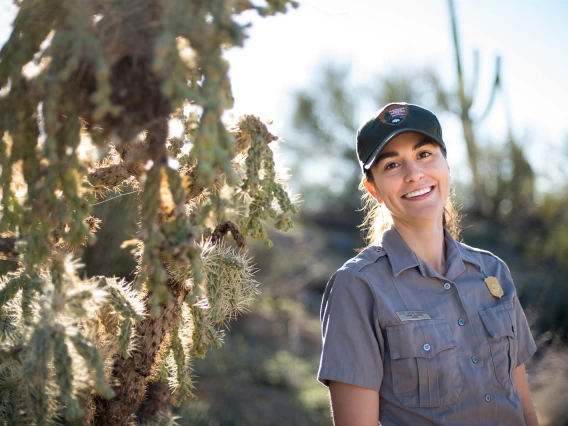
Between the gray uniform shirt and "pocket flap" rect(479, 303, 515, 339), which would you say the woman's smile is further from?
"pocket flap" rect(479, 303, 515, 339)

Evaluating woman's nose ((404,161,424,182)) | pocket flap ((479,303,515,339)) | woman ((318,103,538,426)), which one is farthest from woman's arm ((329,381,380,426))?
woman's nose ((404,161,424,182))

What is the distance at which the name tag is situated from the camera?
7.56ft

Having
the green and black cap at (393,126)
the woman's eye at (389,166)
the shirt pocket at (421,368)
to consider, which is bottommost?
the shirt pocket at (421,368)

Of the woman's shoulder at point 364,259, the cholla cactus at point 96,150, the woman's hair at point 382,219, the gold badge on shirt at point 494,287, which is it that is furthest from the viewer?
the woman's hair at point 382,219

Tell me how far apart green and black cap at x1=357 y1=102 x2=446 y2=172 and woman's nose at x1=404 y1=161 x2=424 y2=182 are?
0.47 feet

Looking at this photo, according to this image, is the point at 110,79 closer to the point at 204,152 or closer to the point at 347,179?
the point at 204,152

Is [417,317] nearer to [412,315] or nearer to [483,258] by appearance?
[412,315]

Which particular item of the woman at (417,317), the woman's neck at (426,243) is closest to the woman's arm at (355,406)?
the woman at (417,317)

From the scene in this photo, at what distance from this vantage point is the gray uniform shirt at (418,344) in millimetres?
2254

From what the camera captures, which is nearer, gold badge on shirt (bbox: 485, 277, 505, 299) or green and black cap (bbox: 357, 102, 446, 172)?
green and black cap (bbox: 357, 102, 446, 172)

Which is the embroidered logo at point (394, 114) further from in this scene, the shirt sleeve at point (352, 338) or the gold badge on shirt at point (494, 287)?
the gold badge on shirt at point (494, 287)

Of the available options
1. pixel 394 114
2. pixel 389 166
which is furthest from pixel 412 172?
pixel 394 114

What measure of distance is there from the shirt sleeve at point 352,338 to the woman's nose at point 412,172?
0.51 m

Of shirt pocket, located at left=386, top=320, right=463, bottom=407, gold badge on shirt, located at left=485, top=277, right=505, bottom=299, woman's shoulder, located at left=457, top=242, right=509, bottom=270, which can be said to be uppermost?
woman's shoulder, located at left=457, top=242, right=509, bottom=270
